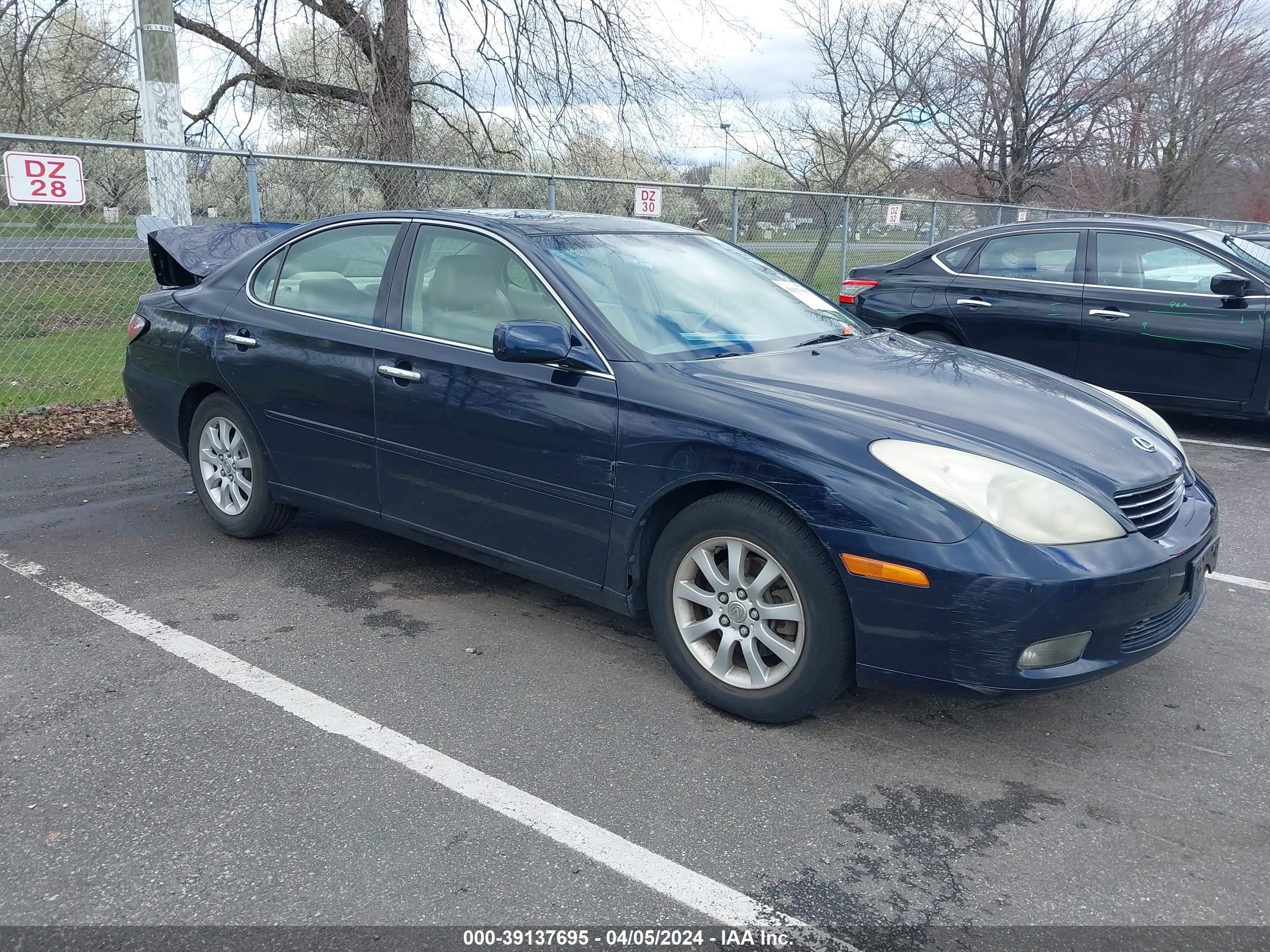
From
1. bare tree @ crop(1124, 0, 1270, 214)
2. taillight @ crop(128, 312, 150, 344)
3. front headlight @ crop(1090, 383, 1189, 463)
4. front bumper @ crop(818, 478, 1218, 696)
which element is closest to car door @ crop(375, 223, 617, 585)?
front bumper @ crop(818, 478, 1218, 696)

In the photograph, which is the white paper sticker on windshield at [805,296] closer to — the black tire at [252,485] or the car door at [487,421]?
the car door at [487,421]

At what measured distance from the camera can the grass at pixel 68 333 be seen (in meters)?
8.45

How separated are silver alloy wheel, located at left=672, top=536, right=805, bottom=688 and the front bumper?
238 millimetres

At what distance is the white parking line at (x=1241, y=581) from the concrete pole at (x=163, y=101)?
7.93 metres

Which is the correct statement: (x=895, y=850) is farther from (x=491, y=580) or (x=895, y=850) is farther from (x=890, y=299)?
(x=890, y=299)

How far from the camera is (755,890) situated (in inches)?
103

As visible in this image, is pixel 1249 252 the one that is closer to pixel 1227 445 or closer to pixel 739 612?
pixel 1227 445

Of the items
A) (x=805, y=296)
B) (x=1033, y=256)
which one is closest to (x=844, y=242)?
(x=1033, y=256)

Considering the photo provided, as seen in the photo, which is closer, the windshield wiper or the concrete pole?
the windshield wiper

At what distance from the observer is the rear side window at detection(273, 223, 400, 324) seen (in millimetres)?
4539

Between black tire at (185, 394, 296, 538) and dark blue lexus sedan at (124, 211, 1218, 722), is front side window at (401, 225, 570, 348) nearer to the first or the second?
dark blue lexus sedan at (124, 211, 1218, 722)

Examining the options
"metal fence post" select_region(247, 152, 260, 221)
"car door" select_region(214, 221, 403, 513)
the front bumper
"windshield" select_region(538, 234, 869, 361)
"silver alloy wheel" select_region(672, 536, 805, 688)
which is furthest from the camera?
"metal fence post" select_region(247, 152, 260, 221)

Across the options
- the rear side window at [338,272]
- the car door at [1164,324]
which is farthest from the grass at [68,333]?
the car door at [1164,324]

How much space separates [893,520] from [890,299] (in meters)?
5.97
